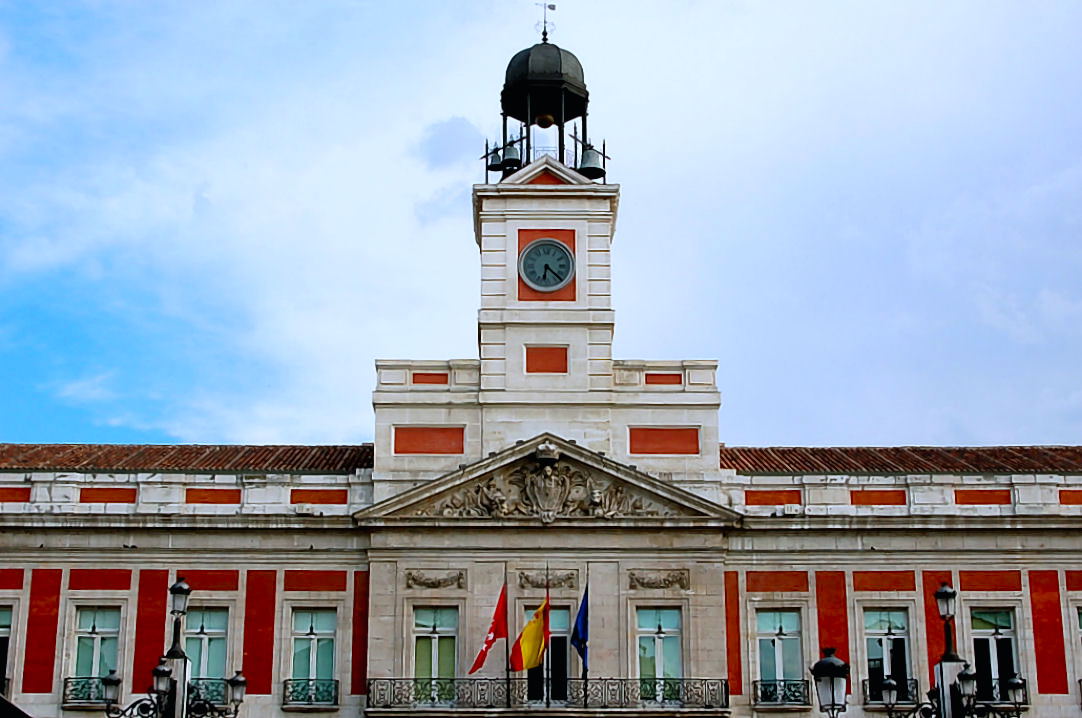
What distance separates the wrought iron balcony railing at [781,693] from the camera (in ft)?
105

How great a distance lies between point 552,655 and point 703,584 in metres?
3.39

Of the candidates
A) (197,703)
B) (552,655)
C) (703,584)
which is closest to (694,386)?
(703,584)

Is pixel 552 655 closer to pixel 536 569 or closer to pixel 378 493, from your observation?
pixel 536 569

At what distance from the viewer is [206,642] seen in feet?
106

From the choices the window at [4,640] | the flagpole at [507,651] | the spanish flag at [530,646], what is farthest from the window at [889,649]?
the window at [4,640]

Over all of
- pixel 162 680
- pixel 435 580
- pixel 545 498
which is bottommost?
pixel 162 680

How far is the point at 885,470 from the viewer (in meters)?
34.4

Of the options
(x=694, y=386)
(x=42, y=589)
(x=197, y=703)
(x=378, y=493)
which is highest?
(x=694, y=386)

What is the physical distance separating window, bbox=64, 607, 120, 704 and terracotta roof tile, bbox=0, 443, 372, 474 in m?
3.07

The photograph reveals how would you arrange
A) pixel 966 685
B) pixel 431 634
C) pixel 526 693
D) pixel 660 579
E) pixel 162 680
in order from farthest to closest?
pixel 660 579 → pixel 431 634 → pixel 526 693 → pixel 966 685 → pixel 162 680

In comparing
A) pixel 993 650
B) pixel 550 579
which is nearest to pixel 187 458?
pixel 550 579

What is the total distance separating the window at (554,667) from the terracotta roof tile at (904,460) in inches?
197

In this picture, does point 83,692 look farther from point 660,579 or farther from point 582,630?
point 660,579

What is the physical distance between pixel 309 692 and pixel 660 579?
7.41 meters
